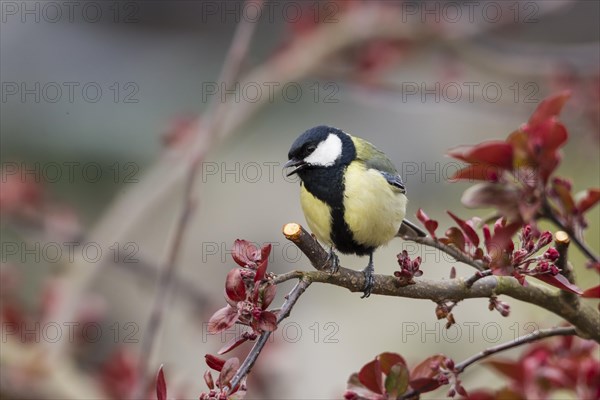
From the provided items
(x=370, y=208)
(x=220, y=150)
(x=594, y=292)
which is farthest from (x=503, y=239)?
(x=220, y=150)

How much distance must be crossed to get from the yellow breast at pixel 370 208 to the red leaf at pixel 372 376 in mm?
626

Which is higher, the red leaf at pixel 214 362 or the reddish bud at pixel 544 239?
the reddish bud at pixel 544 239

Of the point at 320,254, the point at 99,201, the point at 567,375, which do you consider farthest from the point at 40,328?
the point at 99,201

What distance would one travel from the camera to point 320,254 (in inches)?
46.9

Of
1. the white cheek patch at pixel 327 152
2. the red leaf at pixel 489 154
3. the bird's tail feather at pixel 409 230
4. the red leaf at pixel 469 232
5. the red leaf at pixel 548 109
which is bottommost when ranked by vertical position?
the bird's tail feather at pixel 409 230

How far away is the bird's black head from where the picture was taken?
190 centimetres

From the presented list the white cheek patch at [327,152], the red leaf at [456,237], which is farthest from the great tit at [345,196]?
the red leaf at [456,237]

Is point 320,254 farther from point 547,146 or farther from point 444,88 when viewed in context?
point 444,88

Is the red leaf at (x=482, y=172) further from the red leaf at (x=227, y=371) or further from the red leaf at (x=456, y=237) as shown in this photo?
the red leaf at (x=227, y=371)

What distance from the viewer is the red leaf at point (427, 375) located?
1.22 metres

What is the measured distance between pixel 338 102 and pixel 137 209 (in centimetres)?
313

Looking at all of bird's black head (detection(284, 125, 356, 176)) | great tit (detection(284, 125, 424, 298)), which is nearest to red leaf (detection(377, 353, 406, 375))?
great tit (detection(284, 125, 424, 298))

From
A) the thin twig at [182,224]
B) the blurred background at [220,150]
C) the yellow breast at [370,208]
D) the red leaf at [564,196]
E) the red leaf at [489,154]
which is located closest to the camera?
the red leaf at [489,154]

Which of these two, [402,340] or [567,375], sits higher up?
[567,375]
